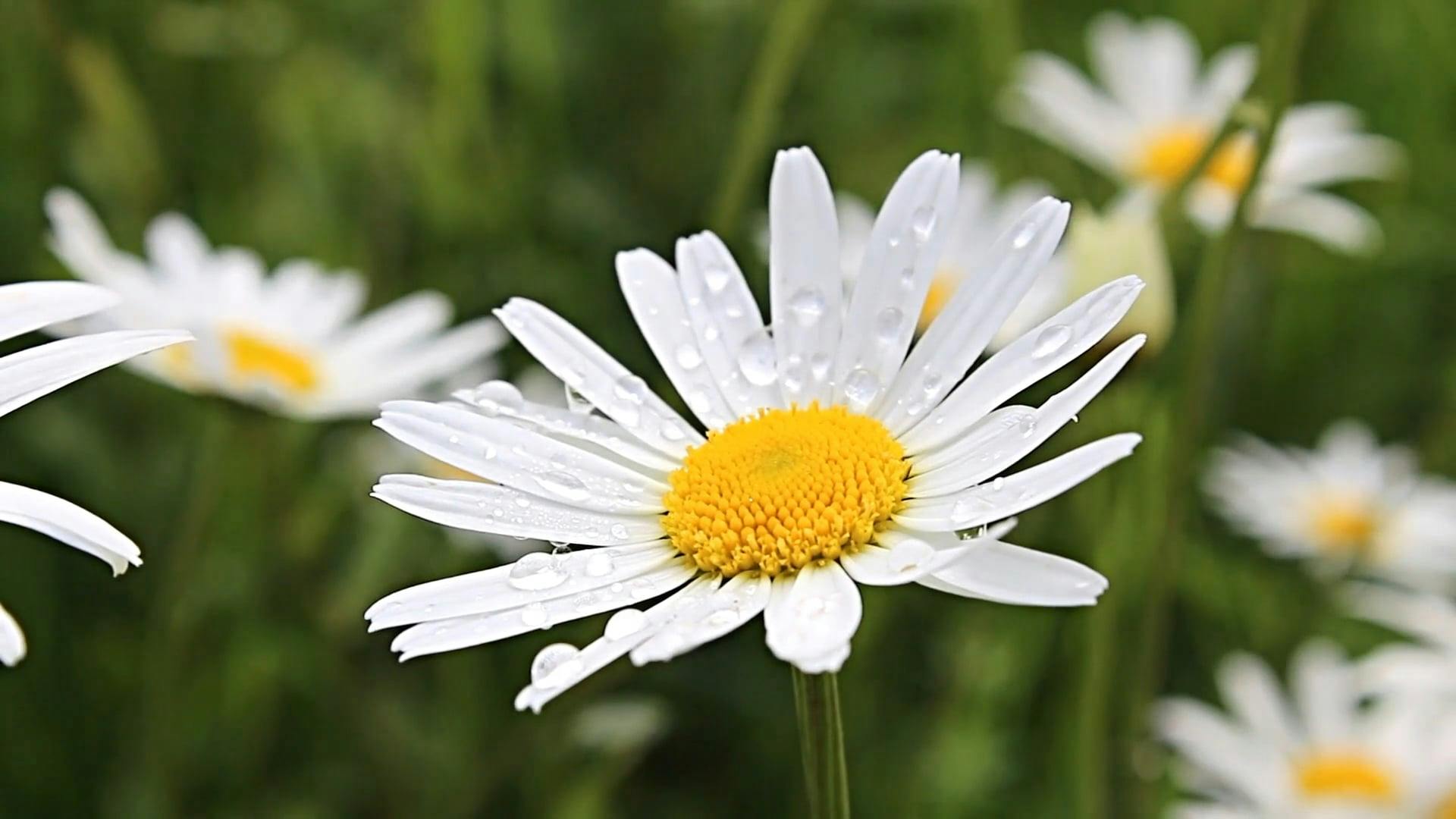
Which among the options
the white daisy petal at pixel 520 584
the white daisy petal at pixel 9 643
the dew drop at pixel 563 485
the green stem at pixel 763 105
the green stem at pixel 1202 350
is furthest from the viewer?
the green stem at pixel 763 105

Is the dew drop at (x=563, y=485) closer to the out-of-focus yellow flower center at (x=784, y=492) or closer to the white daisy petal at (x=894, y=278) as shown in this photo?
the out-of-focus yellow flower center at (x=784, y=492)

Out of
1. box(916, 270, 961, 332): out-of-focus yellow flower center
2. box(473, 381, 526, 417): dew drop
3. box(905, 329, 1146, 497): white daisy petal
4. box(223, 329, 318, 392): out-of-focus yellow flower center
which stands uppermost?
box(916, 270, 961, 332): out-of-focus yellow flower center

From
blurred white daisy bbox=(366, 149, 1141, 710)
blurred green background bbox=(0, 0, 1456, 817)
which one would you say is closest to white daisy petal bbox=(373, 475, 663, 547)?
blurred white daisy bbox=(366, 149, 1141, 710)

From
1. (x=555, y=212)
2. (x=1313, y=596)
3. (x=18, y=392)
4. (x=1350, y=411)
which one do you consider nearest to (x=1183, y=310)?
(x=1313, y=596)

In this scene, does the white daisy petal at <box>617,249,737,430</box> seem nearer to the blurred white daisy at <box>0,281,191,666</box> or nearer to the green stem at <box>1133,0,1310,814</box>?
the blurred white daisy at <box>0,281,191,666</box>

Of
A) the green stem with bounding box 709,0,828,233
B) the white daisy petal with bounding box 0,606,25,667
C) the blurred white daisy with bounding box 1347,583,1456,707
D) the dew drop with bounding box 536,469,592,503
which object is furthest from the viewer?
the green stem with bounding box 709,0,828,233

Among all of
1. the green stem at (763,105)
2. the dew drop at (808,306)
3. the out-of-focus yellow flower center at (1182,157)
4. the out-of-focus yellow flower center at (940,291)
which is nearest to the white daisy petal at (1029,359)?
the dew drop at (808,306)

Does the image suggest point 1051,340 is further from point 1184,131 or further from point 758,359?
point 1184,131
